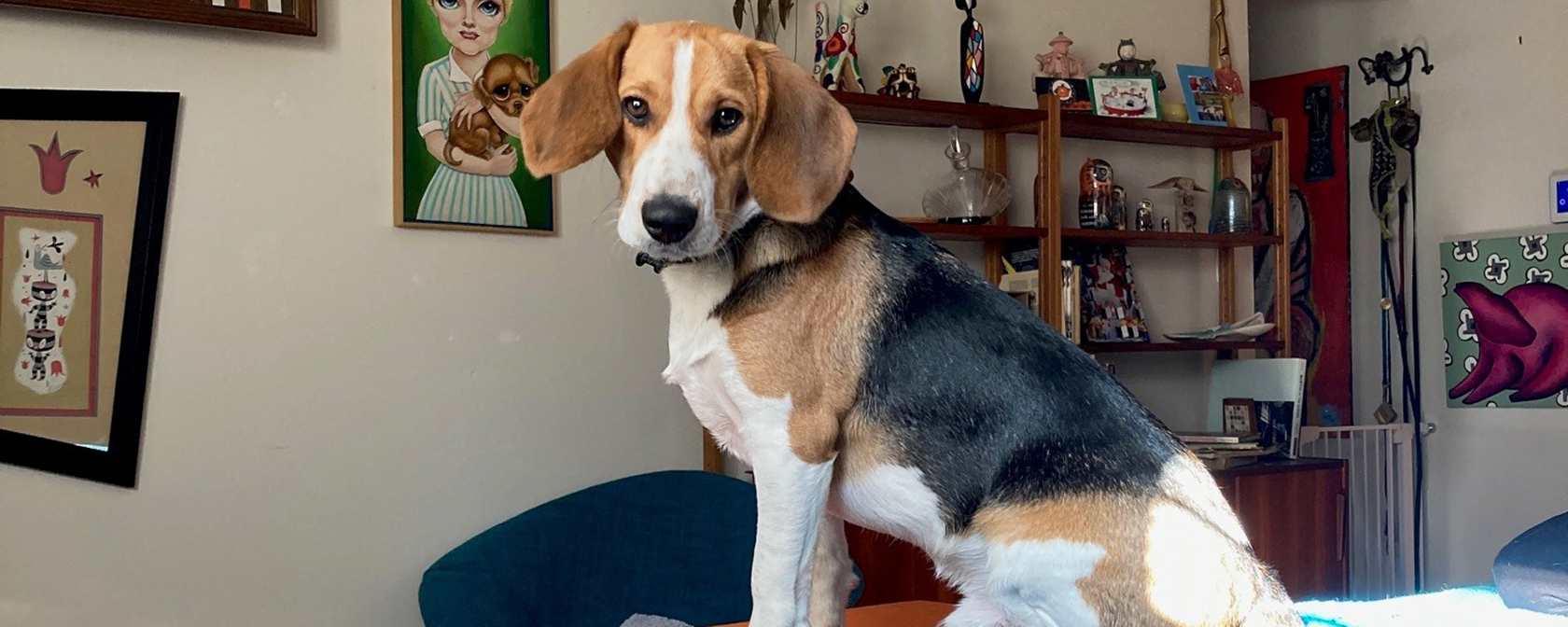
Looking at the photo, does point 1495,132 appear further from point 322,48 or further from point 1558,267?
point 322,48

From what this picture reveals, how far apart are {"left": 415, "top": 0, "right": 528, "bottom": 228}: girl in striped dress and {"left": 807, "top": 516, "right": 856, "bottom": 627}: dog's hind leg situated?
174 cm

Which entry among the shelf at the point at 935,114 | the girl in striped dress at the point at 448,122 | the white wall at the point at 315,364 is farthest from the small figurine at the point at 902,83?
the girl in striped dress at the point at 448,122

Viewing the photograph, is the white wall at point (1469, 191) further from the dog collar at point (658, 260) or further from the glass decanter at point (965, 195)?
the dog collar at point (658, 260)

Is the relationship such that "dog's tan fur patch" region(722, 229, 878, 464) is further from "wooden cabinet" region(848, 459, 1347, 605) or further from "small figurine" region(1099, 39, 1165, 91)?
"small figurine" region(1099, 39, 1165, 91)

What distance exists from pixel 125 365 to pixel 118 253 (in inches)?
9.2

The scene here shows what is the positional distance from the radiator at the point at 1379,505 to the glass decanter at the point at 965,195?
1807mm

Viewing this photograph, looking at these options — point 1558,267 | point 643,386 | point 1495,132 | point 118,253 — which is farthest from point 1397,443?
point 118,253

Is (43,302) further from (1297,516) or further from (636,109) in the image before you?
(1297,516)

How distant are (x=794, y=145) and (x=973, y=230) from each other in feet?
6.74

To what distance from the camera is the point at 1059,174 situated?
3.40 m

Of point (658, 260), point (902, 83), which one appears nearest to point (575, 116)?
point (658, 260)

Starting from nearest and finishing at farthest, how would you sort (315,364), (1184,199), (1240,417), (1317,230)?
(315,364)
(1240,417)
(1184,199)
(1317,230)

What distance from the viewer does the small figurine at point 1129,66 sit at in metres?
3.66

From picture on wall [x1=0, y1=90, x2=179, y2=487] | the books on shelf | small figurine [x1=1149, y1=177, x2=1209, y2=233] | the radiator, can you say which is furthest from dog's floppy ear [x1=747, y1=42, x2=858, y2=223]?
the radiator
